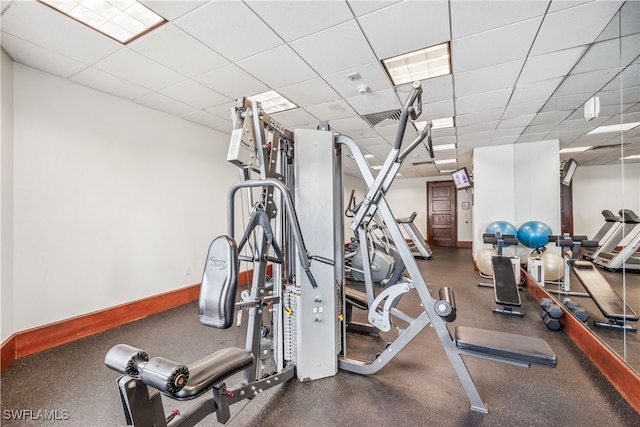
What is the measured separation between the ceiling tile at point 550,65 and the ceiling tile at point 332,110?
2.01 m

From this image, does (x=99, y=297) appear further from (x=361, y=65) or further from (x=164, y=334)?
(x=361, y=65)

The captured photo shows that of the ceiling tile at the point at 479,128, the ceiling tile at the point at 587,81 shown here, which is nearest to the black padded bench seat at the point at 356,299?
the ceiling tile at the point at 587,81

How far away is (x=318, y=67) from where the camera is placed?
2.75 metres

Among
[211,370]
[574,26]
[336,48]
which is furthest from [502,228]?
[211,370]

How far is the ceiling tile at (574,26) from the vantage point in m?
1.99

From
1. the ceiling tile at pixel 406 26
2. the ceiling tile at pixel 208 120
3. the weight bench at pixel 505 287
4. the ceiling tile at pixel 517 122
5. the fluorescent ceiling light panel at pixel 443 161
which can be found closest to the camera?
the ceiling tile at pixel 406 26

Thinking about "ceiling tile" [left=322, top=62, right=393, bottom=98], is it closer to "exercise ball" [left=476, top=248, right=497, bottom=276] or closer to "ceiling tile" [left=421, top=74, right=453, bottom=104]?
"ceiling tile" [left=421, top=74, right=453, bottom=104]

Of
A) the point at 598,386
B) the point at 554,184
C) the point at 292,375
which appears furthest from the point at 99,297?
the point at 554,184

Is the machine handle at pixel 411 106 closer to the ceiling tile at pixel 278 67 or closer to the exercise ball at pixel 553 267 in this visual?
the ceiling tile at pixel 278 67

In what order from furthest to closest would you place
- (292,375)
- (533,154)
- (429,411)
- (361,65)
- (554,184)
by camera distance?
(533,154), (554,184), (361,65), (292,375), (429,411)

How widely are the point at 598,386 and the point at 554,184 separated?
3.94m

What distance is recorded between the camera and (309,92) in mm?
3322

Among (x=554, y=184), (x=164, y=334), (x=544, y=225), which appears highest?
(x=554, y=184)

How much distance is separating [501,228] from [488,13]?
15.0 ft
